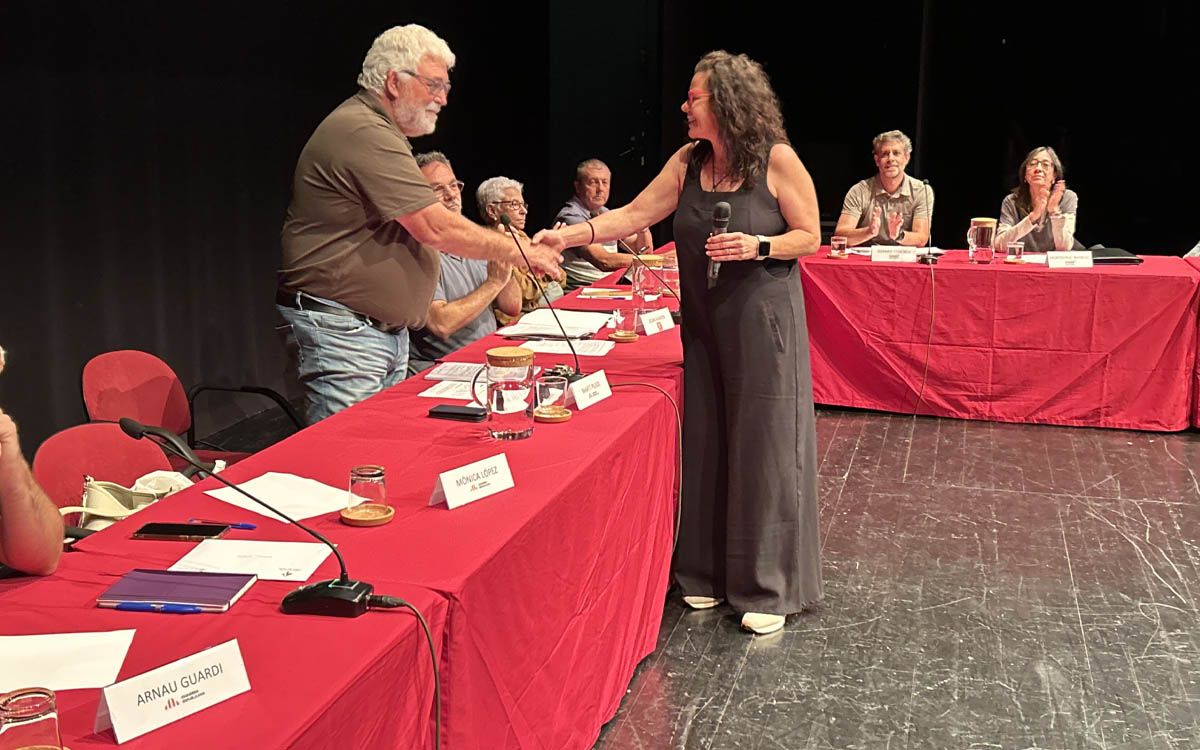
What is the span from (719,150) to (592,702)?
1332mm

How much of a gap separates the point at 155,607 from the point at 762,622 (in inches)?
72.1

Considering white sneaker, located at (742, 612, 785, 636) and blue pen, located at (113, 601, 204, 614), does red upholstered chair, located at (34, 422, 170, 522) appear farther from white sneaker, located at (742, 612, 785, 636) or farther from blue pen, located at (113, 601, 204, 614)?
white sneaker, located at (742, 612, 785, 636)

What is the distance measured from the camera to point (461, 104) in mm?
7168

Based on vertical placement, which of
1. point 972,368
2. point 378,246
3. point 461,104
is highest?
point 461,104

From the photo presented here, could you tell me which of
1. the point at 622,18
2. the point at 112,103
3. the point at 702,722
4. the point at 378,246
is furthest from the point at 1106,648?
the point at 622,18

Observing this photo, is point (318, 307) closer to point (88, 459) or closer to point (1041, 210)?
point (88, 459)

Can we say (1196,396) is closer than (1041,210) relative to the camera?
Yes

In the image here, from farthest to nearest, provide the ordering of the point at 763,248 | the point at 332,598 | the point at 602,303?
the point at 602,303, the point at 763,248, the point at 332,598

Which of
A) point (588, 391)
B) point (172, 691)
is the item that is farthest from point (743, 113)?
point (172, 691)

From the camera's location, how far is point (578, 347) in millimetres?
3365

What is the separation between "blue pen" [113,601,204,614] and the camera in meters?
1.55

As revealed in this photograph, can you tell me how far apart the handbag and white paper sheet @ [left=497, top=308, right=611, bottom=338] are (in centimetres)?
129

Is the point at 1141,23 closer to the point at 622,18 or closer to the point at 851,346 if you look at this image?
the point at 622,18

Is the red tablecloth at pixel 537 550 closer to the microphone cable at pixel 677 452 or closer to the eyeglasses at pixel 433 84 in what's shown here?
the microphone cable at pixel 677 452
